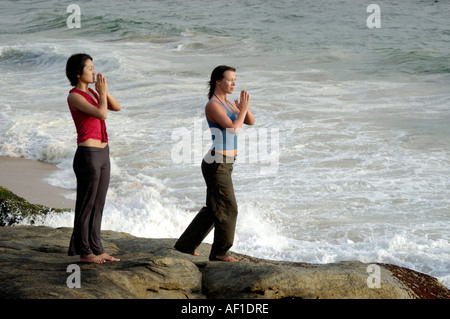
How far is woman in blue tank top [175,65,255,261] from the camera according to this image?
5.16 meters

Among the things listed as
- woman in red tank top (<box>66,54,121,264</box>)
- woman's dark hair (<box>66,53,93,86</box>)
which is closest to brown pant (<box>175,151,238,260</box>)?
woman in red tank top (<box>66,54,121,264</box>)

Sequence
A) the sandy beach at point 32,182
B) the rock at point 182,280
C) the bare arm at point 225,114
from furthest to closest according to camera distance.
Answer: the sandy beach at point 32,182
the bare arm at point 225,114
the rock at point 182,280

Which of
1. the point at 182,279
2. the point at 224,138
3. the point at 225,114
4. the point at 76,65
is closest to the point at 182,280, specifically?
the point at 182,279

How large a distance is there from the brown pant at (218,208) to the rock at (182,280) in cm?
29

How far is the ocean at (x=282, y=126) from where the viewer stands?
855 cm

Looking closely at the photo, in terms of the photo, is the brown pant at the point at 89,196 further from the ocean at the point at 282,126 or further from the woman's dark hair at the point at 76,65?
the ocean at the point at 282,126

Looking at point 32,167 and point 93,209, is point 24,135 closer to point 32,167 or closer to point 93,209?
point 32,167

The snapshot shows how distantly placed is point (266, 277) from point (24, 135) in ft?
34.7

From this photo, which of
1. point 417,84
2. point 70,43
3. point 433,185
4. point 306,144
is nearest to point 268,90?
point 417,84

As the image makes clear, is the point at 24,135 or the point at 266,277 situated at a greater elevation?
the point at 266,277

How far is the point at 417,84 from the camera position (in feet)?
62.0

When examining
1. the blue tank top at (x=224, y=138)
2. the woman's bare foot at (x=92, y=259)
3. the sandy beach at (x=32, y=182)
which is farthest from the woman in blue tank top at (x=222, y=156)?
the sandy beach at (x=32, y=182)

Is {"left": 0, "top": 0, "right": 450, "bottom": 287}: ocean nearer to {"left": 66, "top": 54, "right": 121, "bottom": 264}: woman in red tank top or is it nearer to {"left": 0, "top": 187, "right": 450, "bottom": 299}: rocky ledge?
{"left": 0, "top": 187, "right": 450, "bottom": 299}: rocky ledge

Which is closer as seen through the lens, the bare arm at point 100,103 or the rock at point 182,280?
the rock at point 182,280
